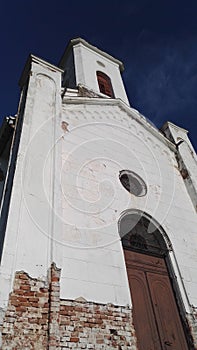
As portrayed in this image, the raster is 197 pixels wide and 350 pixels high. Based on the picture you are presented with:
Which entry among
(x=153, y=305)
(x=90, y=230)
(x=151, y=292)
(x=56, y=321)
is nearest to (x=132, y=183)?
(x=90, y=230)

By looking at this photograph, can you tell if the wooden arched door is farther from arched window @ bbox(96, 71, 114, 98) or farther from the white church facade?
arched window @ bbox(96, 71, 114, 98)

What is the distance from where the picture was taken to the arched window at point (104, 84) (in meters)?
12.8

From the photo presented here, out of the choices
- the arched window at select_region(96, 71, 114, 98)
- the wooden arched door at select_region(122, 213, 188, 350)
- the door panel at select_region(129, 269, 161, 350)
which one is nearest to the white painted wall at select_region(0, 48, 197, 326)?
the wooden arched door at select_region(122, 213, 188, 350)

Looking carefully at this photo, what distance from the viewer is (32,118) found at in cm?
644

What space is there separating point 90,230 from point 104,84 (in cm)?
919

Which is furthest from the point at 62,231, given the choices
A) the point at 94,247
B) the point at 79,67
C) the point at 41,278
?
the point at 79,67

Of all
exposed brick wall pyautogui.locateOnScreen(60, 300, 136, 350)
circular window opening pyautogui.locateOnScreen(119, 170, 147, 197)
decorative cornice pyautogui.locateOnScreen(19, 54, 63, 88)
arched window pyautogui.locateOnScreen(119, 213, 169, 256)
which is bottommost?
exposed brick wall pyautogui.locateOnScreen(60, 300, 136, 350)

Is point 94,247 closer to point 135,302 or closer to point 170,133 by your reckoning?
point 135,302

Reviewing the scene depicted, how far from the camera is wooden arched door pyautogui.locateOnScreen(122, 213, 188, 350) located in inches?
210

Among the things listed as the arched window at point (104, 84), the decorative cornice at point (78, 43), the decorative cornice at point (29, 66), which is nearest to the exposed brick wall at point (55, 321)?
the decorative cornice at point (29, 66)

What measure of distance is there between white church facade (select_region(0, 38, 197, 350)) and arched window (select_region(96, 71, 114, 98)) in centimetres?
285

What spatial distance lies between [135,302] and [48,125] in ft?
13.6

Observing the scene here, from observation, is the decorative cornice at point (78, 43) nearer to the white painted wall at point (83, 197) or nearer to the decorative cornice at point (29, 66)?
the white painted wall at point (83, 197)

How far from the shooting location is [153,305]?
5.79 meters
